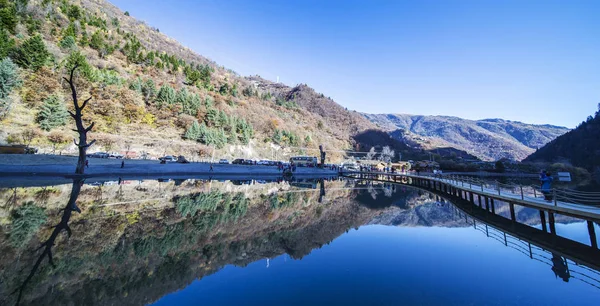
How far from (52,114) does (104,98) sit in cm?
1119

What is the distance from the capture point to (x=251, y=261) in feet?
22.9

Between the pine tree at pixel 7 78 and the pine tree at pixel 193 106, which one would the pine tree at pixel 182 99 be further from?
the pine tree at pixel 7 78

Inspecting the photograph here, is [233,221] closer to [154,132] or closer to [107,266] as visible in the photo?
[107,266]

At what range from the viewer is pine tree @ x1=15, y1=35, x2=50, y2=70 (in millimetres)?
38250

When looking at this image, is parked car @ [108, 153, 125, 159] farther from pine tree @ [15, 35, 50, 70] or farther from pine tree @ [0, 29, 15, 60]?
pine tree @ [15, 35, 50, 70]

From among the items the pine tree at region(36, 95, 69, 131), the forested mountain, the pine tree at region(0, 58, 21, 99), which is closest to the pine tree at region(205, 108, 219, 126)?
the pine tree at region(36, 95, 69, 131)

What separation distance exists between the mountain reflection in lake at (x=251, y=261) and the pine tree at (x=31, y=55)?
4045 cm

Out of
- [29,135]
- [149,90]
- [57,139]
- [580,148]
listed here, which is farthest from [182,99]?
[580,148]

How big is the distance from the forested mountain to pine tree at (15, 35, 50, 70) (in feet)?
505

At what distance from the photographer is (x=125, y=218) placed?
987cm

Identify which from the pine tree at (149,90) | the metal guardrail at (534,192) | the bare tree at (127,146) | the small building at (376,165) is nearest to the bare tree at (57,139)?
the bare tree at (127,146)

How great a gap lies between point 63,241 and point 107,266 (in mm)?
2281

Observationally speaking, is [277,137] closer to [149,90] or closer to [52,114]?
[149,90]

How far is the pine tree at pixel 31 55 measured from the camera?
38.2 meters
